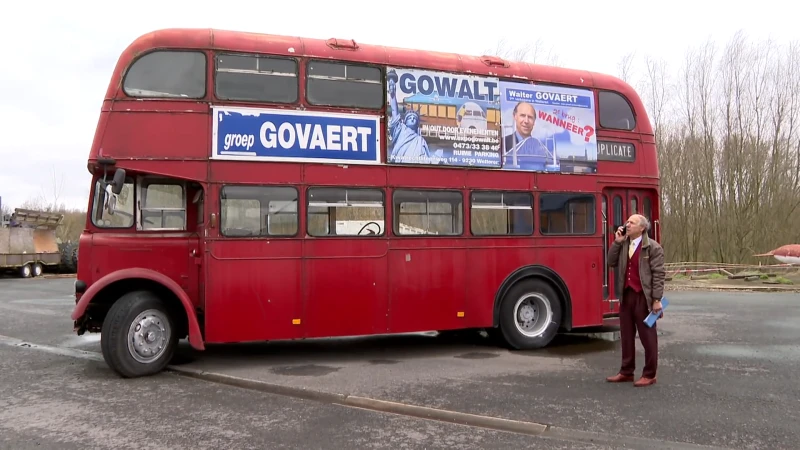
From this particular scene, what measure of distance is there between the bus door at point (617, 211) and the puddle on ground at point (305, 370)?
4684mm

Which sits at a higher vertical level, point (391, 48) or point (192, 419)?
point (391, 48)

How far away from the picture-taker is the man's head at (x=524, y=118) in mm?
8594

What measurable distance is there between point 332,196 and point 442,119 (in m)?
1.99

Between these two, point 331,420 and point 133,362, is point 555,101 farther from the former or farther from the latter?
point 133,362

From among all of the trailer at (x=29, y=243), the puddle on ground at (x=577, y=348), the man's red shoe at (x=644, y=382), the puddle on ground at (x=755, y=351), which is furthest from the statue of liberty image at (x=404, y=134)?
the trailer at (x=29, y=243)

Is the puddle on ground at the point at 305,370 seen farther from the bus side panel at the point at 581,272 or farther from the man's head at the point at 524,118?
the man's head at the point at 524,118

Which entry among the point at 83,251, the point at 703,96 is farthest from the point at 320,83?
the point at 703,96

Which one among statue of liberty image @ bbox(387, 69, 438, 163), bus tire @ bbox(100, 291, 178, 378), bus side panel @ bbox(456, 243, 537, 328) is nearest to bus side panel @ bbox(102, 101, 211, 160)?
bus tire @ bbox(100, 291, 178, 378)

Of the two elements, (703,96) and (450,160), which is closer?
(450,160)

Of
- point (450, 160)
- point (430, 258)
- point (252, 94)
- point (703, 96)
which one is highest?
point (703, 96)

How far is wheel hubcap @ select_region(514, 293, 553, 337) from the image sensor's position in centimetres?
867

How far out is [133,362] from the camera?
6.70 meters

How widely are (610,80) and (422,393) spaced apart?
6.25m

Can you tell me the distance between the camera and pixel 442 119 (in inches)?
320
